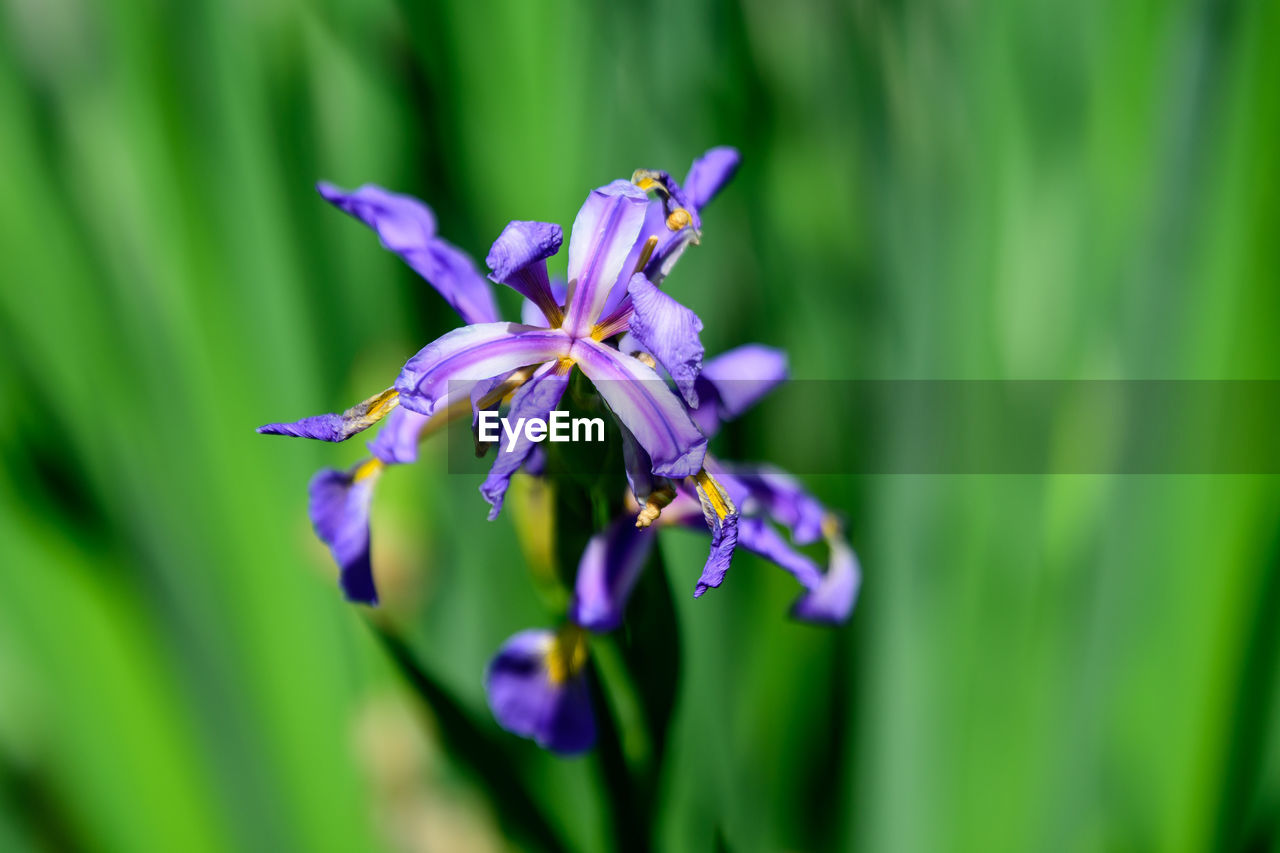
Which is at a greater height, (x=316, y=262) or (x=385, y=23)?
(x=385, y=23)

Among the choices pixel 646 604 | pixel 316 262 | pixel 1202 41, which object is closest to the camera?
pixel 646 604

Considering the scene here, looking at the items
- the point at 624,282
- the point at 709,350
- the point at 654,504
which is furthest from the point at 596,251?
the point at 709,350

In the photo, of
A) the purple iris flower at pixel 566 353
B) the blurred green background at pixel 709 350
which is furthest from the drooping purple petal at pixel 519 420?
the blurred green background at pixel 709 350

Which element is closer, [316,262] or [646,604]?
[646,604]

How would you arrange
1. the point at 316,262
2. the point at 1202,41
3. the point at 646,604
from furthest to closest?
the point at 316,262
the point at 1202,41
the point at 646,604

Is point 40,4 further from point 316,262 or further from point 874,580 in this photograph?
point 874,580

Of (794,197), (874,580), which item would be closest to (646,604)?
(874,580)

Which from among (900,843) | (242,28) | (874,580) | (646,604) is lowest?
(900,843)

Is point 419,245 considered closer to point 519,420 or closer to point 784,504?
point 519,420
